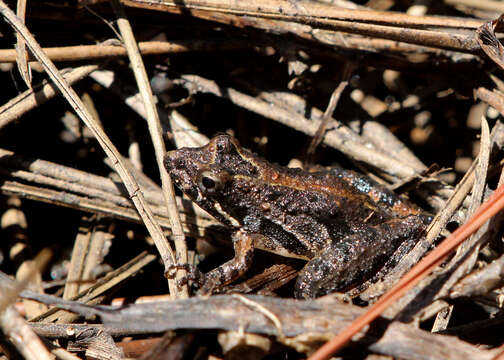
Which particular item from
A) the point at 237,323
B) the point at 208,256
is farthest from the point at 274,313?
the point at 208,256

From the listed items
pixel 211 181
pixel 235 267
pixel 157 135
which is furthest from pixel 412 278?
pixel 157 135

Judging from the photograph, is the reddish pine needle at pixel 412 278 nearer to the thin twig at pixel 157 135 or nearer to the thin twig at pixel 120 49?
the thin twig at pixel 157 135

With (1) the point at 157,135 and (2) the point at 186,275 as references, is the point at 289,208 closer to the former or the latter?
(2) the point at 186,275

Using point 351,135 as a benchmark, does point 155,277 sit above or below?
below

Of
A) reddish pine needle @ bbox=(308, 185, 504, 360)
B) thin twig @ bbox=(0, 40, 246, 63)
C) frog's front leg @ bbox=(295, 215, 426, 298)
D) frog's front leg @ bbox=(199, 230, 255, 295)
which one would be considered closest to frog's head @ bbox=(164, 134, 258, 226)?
frog's front leg @ bbox=(199, 230, 255, 295)

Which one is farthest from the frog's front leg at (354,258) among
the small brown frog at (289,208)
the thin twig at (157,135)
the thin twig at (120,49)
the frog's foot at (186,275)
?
the thin twig at (120,49)

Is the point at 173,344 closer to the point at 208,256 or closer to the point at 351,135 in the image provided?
the point at 208,256

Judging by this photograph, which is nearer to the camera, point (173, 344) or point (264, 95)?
point (173, 344)

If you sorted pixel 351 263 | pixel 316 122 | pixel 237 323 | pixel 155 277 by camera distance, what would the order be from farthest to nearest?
pixel 316 122 < pixel 155 277 < pixel 351 263 < pixel 237 323
